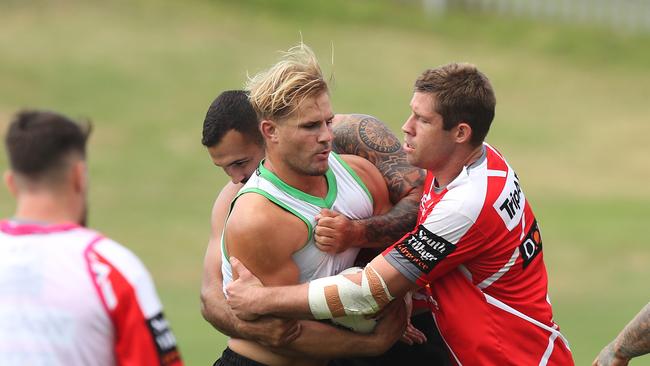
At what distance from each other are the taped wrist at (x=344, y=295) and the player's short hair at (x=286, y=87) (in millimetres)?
903

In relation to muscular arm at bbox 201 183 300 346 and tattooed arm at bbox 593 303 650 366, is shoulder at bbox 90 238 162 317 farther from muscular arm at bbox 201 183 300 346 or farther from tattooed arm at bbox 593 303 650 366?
tattooed arm at bbox 593 303 650 366

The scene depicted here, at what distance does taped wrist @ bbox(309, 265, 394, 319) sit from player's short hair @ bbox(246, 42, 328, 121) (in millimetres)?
903

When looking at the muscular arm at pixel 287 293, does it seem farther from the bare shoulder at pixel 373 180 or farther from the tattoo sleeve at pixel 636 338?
the tattoo sleeve at pixel 636 338

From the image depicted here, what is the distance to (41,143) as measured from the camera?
489 centimetres

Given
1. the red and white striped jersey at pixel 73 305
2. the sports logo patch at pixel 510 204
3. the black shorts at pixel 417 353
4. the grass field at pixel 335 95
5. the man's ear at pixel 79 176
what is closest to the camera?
the red and white striped jersey at pixel 73 305

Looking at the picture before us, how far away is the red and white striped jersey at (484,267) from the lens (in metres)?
6.02

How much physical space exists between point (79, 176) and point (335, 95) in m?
27.3

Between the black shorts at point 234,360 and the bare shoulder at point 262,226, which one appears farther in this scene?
the black shorts at point 234,360

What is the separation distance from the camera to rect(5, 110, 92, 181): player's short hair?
489 centimetres

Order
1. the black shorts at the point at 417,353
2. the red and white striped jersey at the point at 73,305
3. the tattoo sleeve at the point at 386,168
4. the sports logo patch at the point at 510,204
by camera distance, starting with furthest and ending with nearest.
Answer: the black shorts at the point at 417,353 → the tattoo sleeve at the point at 386,168 → the sports logo patch at the point at 510,204 → the red and white striped jersey at the point at 73,305

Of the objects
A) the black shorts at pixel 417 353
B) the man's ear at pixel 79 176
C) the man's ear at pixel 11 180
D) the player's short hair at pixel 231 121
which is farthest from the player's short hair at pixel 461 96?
the man's ear at pixel 11 180

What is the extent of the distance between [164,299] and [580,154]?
14.9 meters

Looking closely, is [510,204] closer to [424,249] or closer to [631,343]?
[424,249]

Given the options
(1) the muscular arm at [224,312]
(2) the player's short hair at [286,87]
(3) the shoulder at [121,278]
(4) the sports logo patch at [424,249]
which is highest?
(2) the player's short hair at [286,87]
